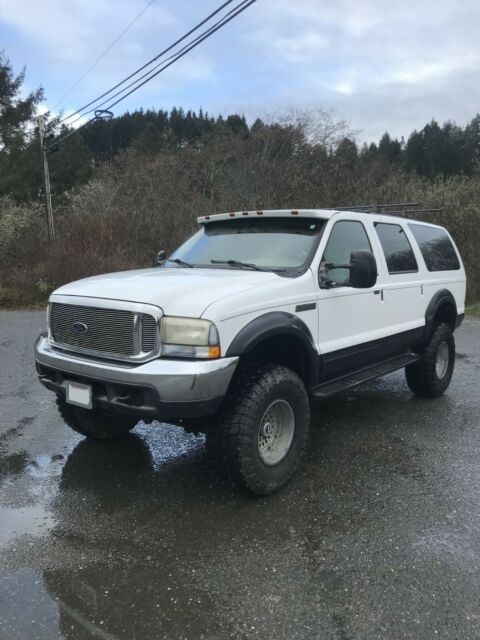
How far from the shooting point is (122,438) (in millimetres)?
4699

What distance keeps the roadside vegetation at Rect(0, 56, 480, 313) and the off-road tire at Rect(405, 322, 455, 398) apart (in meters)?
7.73

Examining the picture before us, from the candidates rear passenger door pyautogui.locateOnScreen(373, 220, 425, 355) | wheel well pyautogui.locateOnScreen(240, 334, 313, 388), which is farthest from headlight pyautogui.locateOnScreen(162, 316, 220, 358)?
rear passenger door pyautogui.locateOnScreen(373, 220, 425, 355)

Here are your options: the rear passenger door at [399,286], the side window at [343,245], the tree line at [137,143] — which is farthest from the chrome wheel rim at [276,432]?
the tree line at [137,143]

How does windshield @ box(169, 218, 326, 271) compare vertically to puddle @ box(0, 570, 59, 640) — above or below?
above

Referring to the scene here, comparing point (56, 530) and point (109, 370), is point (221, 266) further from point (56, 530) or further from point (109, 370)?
point (56, 530)

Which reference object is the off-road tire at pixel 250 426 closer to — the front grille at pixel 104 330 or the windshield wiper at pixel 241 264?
the front grille at pixel 104 330

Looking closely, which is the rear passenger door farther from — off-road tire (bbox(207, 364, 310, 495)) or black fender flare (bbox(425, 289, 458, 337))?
off-road tire (bbox(207, 364, 310, 495))

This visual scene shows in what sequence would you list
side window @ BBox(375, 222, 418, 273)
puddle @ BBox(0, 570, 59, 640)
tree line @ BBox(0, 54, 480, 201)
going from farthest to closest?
1. tree line @ BBox(0, 54, 480, 201)
2. side window @ BBox(375, 222, 418, 273)
3. puddle @ BBox(0, 570, 59, 640)

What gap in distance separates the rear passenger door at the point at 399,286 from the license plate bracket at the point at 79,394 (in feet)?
8.98

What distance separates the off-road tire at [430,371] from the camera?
18.7ft

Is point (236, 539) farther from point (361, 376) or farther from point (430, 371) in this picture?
point (430, 371)

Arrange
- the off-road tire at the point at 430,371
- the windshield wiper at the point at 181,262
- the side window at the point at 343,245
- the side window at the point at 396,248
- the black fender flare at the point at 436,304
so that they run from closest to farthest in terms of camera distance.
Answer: the side window at the point at 343,245 < the windshield wiper at the point at 181,262 < the side window at the point at 396,248 < the black fender flare at the point at 436,304 < the off-road tire at the point at 430,371

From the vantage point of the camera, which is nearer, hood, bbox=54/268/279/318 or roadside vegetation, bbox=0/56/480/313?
hood, bbox=54/268/279/318

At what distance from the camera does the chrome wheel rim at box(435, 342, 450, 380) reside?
5.94m
